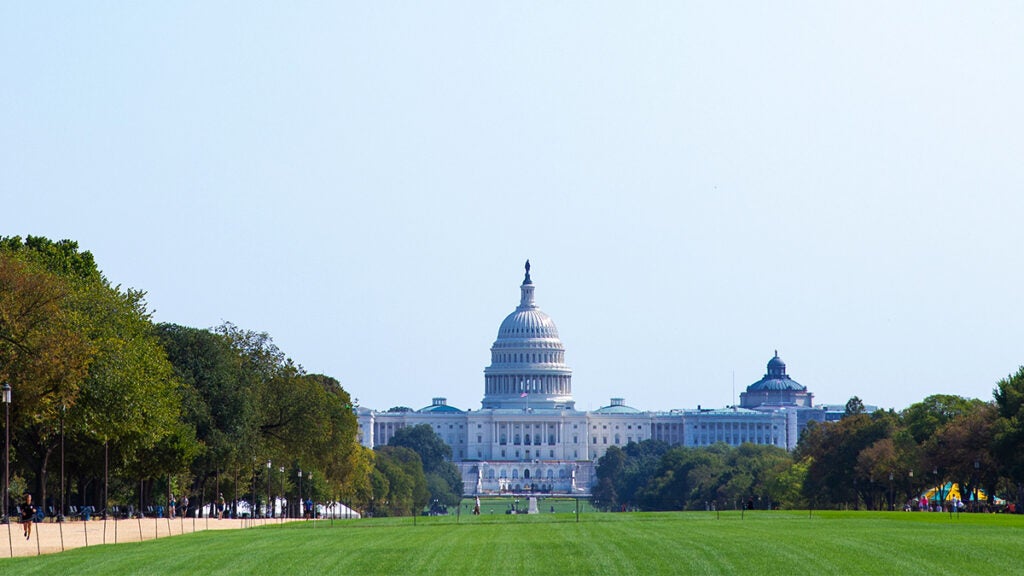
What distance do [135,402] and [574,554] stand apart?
35.9m

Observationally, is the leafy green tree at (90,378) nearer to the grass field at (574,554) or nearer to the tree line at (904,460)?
the grass field at (574,554)

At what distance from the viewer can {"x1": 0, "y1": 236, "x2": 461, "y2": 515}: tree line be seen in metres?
71.9

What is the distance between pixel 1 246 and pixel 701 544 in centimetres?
4612

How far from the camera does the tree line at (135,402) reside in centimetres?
7188

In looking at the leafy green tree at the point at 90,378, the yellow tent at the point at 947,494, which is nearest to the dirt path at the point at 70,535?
the leafy green tree at the point at 90,378

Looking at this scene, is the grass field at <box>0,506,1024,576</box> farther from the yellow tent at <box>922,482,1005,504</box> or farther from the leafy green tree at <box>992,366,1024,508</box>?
the yellow tent at <box>922,482,1005,504</box>

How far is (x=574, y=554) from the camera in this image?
151ft

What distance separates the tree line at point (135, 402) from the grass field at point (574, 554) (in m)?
14.7

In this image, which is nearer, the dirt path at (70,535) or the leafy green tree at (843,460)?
the dirt path at (70,535)

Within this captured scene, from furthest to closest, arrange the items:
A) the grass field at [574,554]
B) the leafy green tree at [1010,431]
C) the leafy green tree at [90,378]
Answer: the leafy green tree at [1010,431] → the leafy green tree at [90,378] → the grass field at [574,554]

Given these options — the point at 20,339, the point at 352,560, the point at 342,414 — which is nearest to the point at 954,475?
the point at 342,414

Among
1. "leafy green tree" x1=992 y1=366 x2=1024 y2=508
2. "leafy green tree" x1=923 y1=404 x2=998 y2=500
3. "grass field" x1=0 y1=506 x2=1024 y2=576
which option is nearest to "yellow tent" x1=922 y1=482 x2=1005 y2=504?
"leafy green tree" x1=923 y1=404 x2=998 y2=500

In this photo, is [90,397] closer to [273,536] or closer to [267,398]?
[273,536]

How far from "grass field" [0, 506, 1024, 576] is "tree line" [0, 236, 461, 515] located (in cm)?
1467
